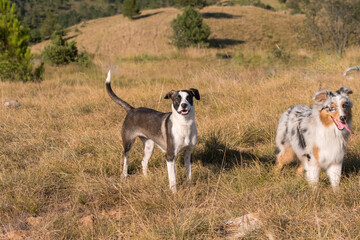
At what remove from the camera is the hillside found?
28797 mm

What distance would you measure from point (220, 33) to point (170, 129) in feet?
104

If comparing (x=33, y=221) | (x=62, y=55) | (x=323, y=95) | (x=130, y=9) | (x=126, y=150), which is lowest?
(x=33, y=221)

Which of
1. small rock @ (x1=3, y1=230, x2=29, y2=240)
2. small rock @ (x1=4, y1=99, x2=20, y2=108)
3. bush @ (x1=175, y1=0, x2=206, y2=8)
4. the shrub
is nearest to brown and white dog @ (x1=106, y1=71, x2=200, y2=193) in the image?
small rock @ (x1=3, y1=230, x2=29, y2=240)

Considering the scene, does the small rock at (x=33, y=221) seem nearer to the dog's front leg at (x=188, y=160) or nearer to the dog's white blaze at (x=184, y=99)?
the dog's front leg at (x=188, y=160)

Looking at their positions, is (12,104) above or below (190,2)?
below

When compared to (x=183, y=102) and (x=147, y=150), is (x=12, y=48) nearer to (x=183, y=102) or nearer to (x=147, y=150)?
(x=147, y=150)

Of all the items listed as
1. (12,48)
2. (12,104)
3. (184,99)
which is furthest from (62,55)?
(184,99)

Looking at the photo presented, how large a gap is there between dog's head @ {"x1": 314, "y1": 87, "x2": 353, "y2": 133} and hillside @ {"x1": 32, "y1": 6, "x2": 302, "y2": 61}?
23287 mm

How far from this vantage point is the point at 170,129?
389 centimetres

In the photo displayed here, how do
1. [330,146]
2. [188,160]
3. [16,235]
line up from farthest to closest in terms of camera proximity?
[188,160]
[330,146]
[16,235]

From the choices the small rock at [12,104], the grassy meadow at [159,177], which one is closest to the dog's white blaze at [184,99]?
the grassy meadow at [159,177]

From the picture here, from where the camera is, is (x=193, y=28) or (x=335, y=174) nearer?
(x=335, y=174)

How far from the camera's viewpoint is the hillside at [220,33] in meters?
28.8

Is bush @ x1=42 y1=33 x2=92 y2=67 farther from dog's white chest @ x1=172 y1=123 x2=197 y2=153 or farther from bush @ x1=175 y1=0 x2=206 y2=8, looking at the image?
bush @ x1=175 y1=0 x2=206 y2=8
